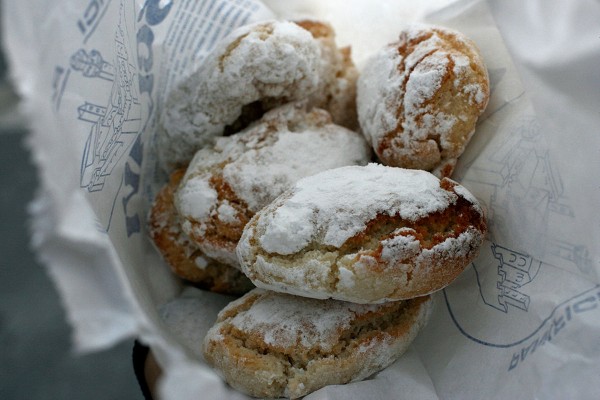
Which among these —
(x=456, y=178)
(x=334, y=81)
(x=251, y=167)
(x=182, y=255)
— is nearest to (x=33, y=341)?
(x=182, y=255)

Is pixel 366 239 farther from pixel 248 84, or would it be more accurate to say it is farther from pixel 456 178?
pixel 248 84

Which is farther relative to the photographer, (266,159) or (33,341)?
(33,341)

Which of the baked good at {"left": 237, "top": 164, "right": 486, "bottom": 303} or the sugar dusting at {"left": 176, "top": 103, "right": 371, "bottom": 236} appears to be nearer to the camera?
the baked good at {"left": 237, "top": 164, "right": 486, "bottom": 303}

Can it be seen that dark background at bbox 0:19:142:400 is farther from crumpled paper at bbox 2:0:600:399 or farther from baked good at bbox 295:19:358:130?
baked good at bbox 295:19:358:130

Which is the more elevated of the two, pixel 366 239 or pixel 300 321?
pixel 366 239

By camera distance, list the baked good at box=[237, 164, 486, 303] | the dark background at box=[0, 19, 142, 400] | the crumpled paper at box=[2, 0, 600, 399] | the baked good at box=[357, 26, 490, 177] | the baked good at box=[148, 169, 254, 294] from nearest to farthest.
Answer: the crumpled paper at box=[2, 0, 600, 399] → the baked good at box=[237, 164, 486, 303] → the baked good at box=[357, 26, 490, 177] → the baked good at box=[148, 169, 254, 294] → the dark background at box=[0, 19, 142, 400]

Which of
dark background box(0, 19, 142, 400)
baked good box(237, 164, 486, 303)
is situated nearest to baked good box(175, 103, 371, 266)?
baked good box(237, 164, 486, 303)

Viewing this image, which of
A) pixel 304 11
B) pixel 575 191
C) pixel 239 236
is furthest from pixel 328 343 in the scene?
pixel 304 11
